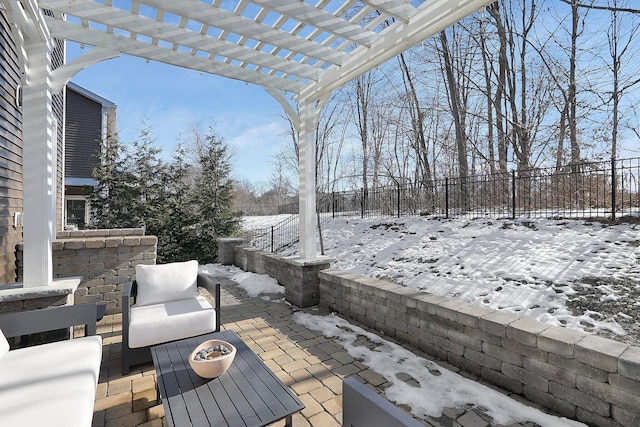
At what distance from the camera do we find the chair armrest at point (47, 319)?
2.18 metres

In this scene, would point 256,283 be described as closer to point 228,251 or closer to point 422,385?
point 228,251

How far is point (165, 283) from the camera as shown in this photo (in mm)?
3219

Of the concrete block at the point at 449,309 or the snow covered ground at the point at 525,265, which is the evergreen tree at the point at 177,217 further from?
the concrete block at the point at 449,309

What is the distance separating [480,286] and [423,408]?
269 centimetres

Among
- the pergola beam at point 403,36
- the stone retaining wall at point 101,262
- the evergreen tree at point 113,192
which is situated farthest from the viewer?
the evergreen tree at point 113,192

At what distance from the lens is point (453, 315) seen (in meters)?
2.68

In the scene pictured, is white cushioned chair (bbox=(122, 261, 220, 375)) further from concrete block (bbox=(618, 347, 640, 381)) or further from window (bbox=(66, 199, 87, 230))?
window (bbox=(66, 199, 87, 230))

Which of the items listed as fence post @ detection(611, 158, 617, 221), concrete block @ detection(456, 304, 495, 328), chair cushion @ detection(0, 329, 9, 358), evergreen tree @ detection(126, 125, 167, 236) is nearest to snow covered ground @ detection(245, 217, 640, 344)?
fence post @ detection(611, 158, 617, 221)

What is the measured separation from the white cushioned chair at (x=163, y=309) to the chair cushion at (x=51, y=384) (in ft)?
1.39

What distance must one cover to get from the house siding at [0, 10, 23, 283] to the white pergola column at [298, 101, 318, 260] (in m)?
3.39

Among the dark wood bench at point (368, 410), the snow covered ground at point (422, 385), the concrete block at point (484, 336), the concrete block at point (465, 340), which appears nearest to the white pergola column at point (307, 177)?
the snow covered ground at point (422, 385)

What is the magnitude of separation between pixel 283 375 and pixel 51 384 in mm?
1519

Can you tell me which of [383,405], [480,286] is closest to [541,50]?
[480,286]

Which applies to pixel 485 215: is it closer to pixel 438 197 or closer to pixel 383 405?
pixel 438 197
